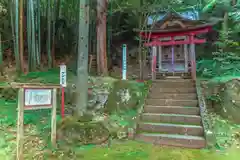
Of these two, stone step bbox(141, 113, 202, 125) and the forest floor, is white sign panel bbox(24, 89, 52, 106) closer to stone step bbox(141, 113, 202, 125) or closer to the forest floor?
the forest floor

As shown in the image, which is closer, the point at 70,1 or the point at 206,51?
the point at 206,51

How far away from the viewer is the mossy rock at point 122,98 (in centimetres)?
580

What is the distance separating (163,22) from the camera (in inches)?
312

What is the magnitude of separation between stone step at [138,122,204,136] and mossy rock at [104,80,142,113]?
1.02 meters

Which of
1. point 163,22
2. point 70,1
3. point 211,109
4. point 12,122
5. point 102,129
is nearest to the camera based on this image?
point 102,129

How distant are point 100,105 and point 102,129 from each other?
1.51 metres

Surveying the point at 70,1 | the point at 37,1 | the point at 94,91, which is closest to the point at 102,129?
the point at 94,91

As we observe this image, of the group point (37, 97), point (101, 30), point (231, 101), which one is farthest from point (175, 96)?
point (37, 97)

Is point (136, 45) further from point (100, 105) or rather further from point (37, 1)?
point (100, 105)

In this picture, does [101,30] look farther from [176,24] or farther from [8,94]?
[8,94]

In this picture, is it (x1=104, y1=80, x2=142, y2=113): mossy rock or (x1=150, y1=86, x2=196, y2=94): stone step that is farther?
(x1=150, y1=86, x2=196, y2=94): stone step

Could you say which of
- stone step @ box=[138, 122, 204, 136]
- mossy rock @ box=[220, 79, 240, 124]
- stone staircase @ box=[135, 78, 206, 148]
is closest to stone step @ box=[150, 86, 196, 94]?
stone staircase @ box=[135, 78, 206, 148]

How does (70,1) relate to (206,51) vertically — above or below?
above

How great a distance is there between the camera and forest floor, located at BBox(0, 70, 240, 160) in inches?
140
